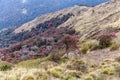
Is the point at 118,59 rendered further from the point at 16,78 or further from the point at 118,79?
the point at 16,78

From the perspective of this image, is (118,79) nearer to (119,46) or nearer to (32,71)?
(32,71)

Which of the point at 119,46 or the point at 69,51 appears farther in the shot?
the point at 69,51

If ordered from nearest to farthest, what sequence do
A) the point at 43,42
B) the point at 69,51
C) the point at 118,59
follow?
1. the point at 118,59
2. the point at 69,51
3. the point at 43,42

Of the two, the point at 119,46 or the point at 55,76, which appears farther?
the point at 119,46

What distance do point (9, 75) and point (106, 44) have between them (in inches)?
642

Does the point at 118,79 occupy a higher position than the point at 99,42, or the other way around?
the point at 99,42

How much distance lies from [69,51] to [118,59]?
1788 cm

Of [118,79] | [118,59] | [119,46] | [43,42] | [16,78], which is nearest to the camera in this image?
[16,78]

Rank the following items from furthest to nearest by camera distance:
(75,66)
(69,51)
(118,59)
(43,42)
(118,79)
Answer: (43,42), (69,51), (118,59), (75,66), (118,79)

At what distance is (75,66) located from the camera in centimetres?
2081

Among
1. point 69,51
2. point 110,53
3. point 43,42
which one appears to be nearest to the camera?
point 110,53

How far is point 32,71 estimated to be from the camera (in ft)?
57.7

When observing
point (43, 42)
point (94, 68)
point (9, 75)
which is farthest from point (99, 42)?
point (43, 42)

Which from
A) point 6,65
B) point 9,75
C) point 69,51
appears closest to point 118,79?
point 9,75
